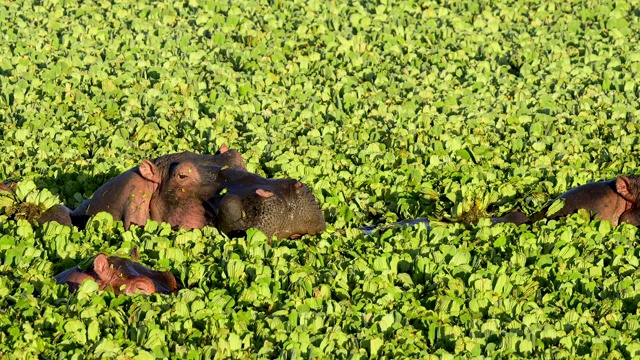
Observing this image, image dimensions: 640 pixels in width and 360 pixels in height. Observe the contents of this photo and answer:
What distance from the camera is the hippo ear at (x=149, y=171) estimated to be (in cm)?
753

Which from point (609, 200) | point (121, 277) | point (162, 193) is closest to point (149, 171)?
point (162, 193)

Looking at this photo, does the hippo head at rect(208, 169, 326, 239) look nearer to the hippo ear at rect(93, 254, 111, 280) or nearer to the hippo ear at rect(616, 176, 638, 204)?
the hippo ear at rect(93, 254, 111, 280)

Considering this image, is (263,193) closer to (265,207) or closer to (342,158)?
(265,207)

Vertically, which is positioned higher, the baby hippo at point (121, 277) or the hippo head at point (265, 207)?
the baby hippo at point (121, 277)

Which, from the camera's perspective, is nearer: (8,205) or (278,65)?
(8,205)

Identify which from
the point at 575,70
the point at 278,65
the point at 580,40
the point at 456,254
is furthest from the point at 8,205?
the point at 580,40

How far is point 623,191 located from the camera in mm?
7684

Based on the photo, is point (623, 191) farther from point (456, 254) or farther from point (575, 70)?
point (575, 70)

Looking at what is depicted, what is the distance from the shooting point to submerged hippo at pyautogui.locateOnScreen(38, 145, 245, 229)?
7.48 metres

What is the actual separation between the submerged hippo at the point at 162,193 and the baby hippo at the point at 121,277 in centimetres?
108

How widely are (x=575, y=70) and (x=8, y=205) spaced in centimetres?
585

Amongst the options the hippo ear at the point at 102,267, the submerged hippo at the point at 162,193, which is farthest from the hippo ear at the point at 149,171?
the hippo ear at the point at 102,267

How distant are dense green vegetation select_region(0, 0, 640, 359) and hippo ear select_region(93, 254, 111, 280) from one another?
133 millimetres

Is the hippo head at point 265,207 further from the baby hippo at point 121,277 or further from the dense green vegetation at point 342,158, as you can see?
the baby hippo at point 121,277
